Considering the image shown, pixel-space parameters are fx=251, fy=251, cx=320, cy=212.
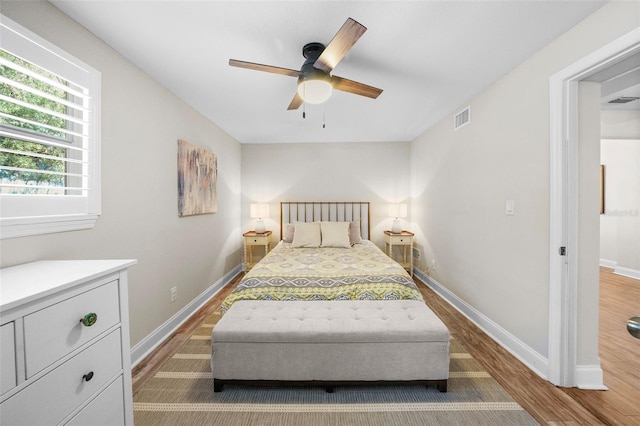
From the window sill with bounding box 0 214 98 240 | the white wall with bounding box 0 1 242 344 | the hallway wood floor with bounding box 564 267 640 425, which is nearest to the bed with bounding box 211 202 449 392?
the white wall with bounding box 0 1 242 344

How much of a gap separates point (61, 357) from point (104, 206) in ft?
3.76

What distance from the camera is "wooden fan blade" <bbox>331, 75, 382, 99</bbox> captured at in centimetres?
183

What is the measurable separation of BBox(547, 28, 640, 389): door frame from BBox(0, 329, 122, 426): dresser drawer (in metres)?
2.61

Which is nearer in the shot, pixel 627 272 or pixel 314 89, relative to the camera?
pixel 314 89

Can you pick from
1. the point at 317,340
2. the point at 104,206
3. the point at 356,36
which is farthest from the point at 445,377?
the point at 104,206

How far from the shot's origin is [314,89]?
1.73 metres

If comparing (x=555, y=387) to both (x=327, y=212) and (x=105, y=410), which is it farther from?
(x=327, y=212)

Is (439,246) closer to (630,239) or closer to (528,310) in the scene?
(528,310)

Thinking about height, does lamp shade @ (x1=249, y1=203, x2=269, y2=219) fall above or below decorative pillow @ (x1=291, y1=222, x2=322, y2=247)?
above

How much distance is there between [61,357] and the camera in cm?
92

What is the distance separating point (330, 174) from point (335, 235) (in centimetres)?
131

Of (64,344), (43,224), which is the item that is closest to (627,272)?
(64,344)

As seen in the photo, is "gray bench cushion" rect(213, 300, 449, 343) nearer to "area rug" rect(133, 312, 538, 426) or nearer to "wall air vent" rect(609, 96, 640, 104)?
"area rug" rect(133, 312, 538, 426)

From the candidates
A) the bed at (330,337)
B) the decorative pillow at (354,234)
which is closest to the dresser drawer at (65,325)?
the bed at (330,337)
